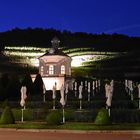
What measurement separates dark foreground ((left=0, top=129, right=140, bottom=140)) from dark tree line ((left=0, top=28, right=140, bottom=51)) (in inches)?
4617

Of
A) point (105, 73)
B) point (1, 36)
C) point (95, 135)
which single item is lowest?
point (95, 135)

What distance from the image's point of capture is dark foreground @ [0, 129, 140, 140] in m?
23.8

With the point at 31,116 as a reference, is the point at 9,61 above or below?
above

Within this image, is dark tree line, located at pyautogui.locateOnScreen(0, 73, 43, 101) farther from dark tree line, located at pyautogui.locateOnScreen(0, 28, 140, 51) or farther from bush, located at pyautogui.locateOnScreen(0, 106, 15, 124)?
dark tree line, located at pyautogui.locateOnScreen(0, 28, 140, 51)

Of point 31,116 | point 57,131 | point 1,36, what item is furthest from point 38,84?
point 1,36

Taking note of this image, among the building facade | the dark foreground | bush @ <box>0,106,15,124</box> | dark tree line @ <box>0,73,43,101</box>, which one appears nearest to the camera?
the dark foreground

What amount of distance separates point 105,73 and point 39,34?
202ft

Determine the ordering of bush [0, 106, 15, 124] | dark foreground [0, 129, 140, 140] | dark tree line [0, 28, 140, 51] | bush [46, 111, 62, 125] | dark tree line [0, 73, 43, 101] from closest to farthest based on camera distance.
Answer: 1. dark foreground [0, 129, 140, 140]
2. bush [46, 111, 62, 125]
3. bush [0, 106, 15, 124]
4. dark tree line [0, 73, 43, 101]
5. dark tree line [0, 28, 140, 51]

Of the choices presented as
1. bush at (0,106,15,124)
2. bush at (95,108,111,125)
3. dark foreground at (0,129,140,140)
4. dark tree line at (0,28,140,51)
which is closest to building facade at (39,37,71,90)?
bush at (0,106,15,124)

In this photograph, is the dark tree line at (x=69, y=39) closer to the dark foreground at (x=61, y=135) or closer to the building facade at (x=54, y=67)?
the building facade at (x=54, y=67)

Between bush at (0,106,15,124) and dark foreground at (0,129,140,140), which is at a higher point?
bush at (0,106,15,124)

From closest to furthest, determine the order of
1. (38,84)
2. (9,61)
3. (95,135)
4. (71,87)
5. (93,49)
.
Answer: (95,135) → (38,84) → (71,87) → (9,61) → (93,49)

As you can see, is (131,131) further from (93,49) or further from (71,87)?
(93,49)

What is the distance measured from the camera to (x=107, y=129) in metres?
27.6
